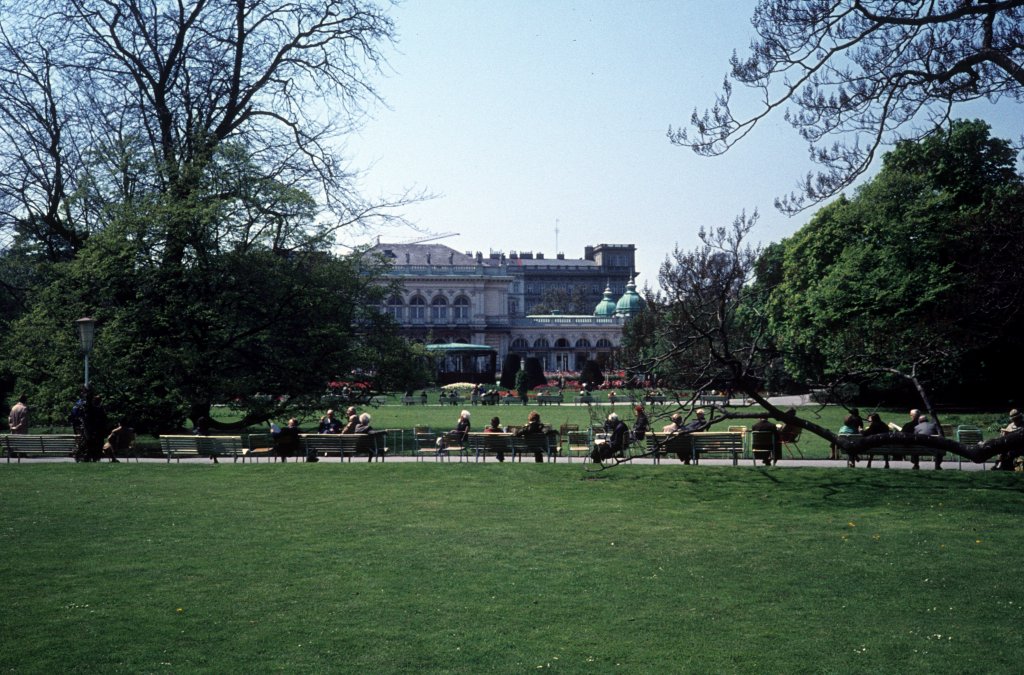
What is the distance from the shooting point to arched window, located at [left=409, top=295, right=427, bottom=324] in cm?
9212

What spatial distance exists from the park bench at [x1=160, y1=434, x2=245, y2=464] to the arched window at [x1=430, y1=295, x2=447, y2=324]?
73.0 m

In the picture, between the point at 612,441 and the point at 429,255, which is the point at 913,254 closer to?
the point at 612,441

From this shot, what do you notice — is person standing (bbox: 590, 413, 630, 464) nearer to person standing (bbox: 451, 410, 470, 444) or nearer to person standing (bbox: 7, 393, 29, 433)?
person standing (bbox: 451, 410, 470, 444)

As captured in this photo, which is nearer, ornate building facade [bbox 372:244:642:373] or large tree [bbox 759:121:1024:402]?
large tree [bbox 759:121:1024:402]

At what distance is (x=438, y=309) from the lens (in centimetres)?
9288

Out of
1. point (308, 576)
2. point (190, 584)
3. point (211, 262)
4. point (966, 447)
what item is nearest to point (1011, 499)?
point (966, 447)

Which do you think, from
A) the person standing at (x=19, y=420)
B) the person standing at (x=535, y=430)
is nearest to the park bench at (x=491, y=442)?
the person standing at (x=535, y=430)

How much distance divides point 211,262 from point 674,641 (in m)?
19.0

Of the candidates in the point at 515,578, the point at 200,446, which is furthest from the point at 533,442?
the point at 515,578

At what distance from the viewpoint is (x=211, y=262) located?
77.5ft

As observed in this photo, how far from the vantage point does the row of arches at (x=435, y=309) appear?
302 feet

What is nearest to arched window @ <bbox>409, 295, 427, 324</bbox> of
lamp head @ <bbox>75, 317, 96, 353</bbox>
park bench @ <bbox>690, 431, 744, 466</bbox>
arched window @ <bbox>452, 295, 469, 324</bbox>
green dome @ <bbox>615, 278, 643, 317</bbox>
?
arched window @ <bbox>452, 295, 469, 324</bbox>

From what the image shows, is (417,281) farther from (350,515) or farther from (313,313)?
(350,515)

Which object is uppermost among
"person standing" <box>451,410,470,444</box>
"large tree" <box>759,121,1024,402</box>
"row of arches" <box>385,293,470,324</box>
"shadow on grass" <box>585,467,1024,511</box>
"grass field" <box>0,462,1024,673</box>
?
"row of arches" <box>385,293,470,324</box>
